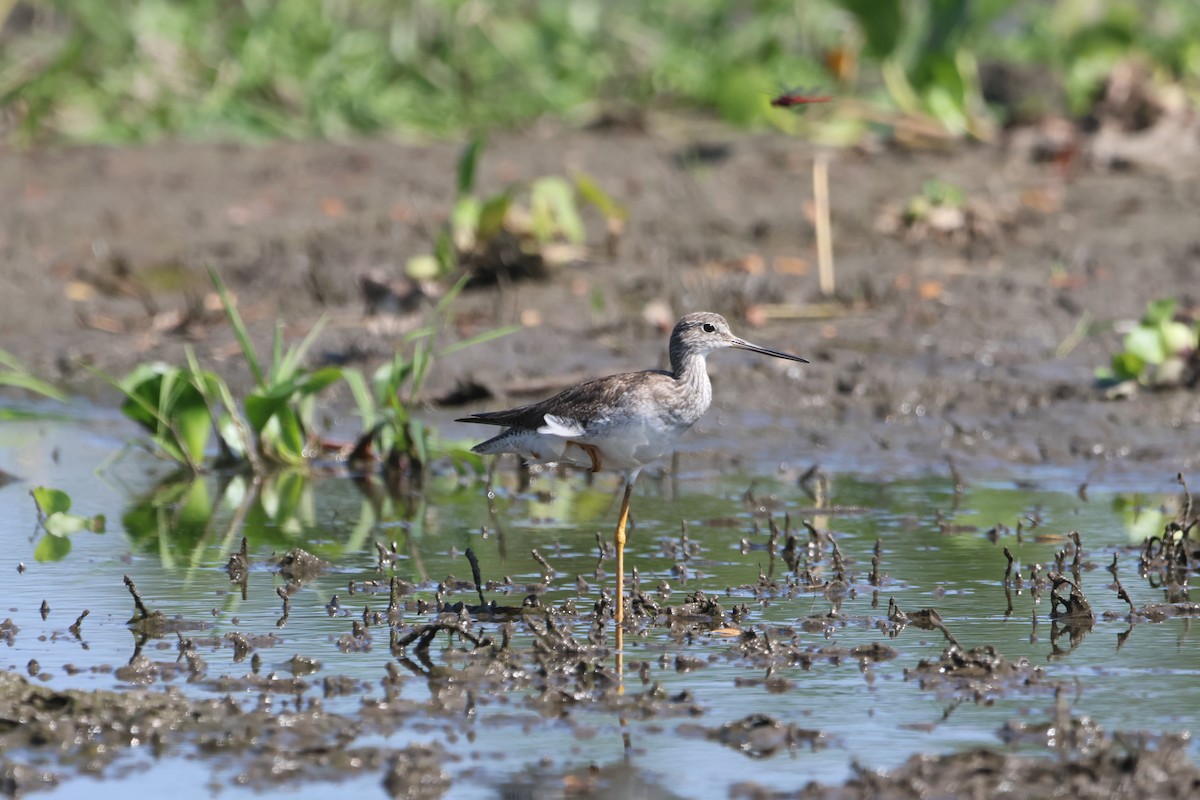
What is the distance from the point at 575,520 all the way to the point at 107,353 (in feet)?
13.4

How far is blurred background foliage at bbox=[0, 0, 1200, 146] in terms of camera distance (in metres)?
13.3

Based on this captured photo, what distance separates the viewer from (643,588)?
614cm

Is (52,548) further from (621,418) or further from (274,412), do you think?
(621,418)

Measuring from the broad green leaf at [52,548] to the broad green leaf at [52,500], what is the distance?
0.10m

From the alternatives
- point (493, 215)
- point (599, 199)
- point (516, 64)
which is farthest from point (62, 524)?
point (516, 64)

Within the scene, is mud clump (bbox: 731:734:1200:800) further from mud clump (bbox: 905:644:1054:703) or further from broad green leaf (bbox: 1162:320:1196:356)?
broad green leaf (bbox: 1162:320:1196:356)

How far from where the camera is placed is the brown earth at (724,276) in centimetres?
883

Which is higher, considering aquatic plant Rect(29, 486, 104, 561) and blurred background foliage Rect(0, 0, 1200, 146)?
blurred background foliage Rect(0, 0, 1200, 146)

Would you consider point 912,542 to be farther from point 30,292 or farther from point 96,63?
point 96,63

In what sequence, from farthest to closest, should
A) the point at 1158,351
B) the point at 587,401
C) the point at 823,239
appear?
the point at 823,239 < the point at 1158,351 < the point at 587,401

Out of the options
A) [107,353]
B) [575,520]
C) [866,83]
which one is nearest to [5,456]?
[107,353]

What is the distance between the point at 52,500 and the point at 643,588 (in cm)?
221

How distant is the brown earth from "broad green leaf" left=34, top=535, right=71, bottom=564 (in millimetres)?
2705

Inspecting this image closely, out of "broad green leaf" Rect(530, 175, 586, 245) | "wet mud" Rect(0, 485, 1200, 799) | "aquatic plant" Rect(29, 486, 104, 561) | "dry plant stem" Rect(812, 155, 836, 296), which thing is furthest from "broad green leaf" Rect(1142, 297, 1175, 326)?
"aquatic plant" Rect(29, 486, 104, 561)
